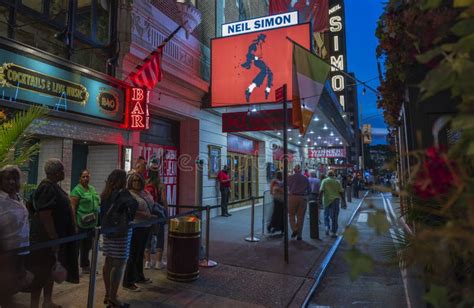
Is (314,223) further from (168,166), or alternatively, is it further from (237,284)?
(168,166)

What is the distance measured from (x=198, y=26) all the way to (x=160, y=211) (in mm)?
8592

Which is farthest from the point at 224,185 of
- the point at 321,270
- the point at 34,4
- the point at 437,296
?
the point at 437,296

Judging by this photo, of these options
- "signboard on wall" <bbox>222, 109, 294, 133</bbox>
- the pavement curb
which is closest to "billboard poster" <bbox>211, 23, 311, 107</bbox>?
"signboard on wall" <bbox>222, 109, 294, 133</bbox>

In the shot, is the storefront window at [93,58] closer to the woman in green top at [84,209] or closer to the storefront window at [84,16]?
the storefront window at [84,16]

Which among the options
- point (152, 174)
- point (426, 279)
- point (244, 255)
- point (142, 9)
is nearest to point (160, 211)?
point (152, 174)

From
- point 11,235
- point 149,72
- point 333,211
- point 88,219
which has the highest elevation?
point 149,72

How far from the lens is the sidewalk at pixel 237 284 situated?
15.1 ft

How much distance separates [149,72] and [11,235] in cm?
597

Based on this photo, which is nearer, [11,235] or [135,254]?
[11,235]

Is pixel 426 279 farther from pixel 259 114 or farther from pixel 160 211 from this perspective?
pixel 259 114

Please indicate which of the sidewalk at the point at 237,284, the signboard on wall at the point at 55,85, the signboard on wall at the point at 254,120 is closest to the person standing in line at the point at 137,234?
the sidewalk at the point at 237,284

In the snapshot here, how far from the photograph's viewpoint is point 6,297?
323cm

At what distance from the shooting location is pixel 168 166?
11.4m

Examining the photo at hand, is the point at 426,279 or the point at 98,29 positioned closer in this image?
the point at 426,279
